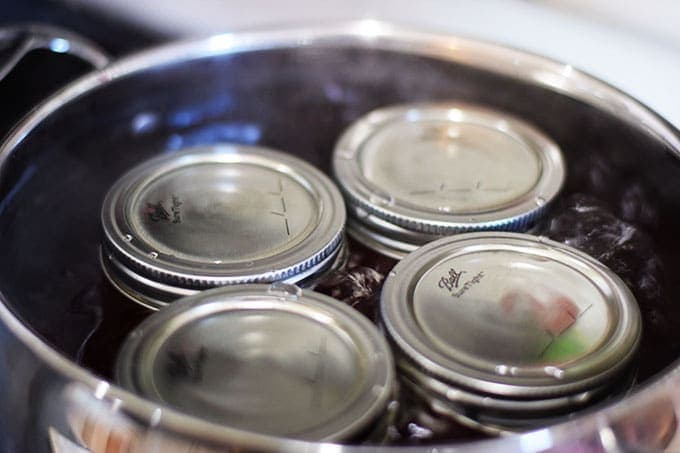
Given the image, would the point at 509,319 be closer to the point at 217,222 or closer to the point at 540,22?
the point at 217,222

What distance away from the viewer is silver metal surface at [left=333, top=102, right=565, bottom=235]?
2.36ft

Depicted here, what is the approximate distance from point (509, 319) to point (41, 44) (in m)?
0.47

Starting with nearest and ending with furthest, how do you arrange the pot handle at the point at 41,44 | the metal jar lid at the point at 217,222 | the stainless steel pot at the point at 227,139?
the stainless steel pot at the point at 227,139 < the metal jar lid at the point at 217,222 < the pot handle at the point at 41,44

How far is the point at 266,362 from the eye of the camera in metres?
0.58

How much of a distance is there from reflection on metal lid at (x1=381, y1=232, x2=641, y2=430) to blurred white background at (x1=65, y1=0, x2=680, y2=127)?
0.24m

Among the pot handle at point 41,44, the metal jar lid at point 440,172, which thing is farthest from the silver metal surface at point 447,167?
the pot handle at point 41,44

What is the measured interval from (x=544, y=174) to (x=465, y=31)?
0.73 feet

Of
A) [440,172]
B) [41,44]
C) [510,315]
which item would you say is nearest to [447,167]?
[440,172]

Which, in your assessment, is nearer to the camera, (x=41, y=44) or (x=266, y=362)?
(x=266, y=362)

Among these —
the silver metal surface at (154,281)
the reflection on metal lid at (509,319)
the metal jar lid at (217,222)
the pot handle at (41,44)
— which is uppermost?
the pot handle at (41,44)

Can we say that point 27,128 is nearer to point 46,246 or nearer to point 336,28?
point 46,246

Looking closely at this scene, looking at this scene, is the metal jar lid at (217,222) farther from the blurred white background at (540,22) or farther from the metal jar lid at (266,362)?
the blurred white background at (540,22)

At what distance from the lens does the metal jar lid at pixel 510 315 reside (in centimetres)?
57

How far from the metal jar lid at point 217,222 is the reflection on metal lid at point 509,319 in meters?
0.08
